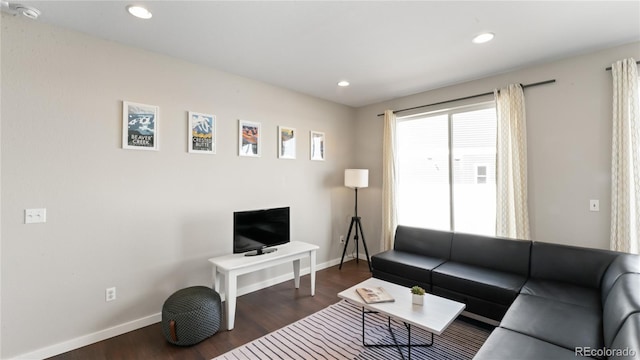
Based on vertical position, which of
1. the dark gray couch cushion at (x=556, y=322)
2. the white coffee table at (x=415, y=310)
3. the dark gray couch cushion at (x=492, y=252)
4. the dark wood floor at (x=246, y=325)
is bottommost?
the dark wood floor at (x=246, y=325)

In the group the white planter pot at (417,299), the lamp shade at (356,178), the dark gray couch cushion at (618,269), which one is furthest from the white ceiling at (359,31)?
the white planter pot at (417,299)

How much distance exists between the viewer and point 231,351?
2.20 metres

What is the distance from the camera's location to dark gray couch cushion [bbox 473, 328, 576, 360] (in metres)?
1.45

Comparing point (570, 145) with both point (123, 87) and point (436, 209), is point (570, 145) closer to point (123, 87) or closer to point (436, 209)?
point (436, 209)

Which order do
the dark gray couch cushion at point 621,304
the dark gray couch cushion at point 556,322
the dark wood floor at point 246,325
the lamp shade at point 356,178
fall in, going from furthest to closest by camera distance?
the lamp shade at point 356,178, the dark wood floor at point 246,325, the dark gray couch cushion at point 556,322, the dark gray couch cushion at point 621,304

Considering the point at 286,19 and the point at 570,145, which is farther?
the point at 570,145

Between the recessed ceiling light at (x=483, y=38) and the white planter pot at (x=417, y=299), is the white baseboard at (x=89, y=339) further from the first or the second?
the recessed ceiling light at (x=483, y=38)

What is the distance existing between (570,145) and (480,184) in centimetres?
94

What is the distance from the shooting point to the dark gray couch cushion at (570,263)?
232cm

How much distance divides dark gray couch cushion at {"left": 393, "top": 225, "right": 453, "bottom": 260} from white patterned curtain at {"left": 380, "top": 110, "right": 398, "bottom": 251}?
473 mm

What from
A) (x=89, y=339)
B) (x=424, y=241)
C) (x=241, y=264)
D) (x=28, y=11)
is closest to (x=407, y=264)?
(x=424, y=241)

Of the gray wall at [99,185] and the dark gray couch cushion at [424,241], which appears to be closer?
the gray wall at [99,185]

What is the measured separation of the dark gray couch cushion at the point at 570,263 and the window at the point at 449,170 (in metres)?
0.73

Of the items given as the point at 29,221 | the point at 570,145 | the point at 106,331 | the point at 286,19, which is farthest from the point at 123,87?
the point at 570,145
